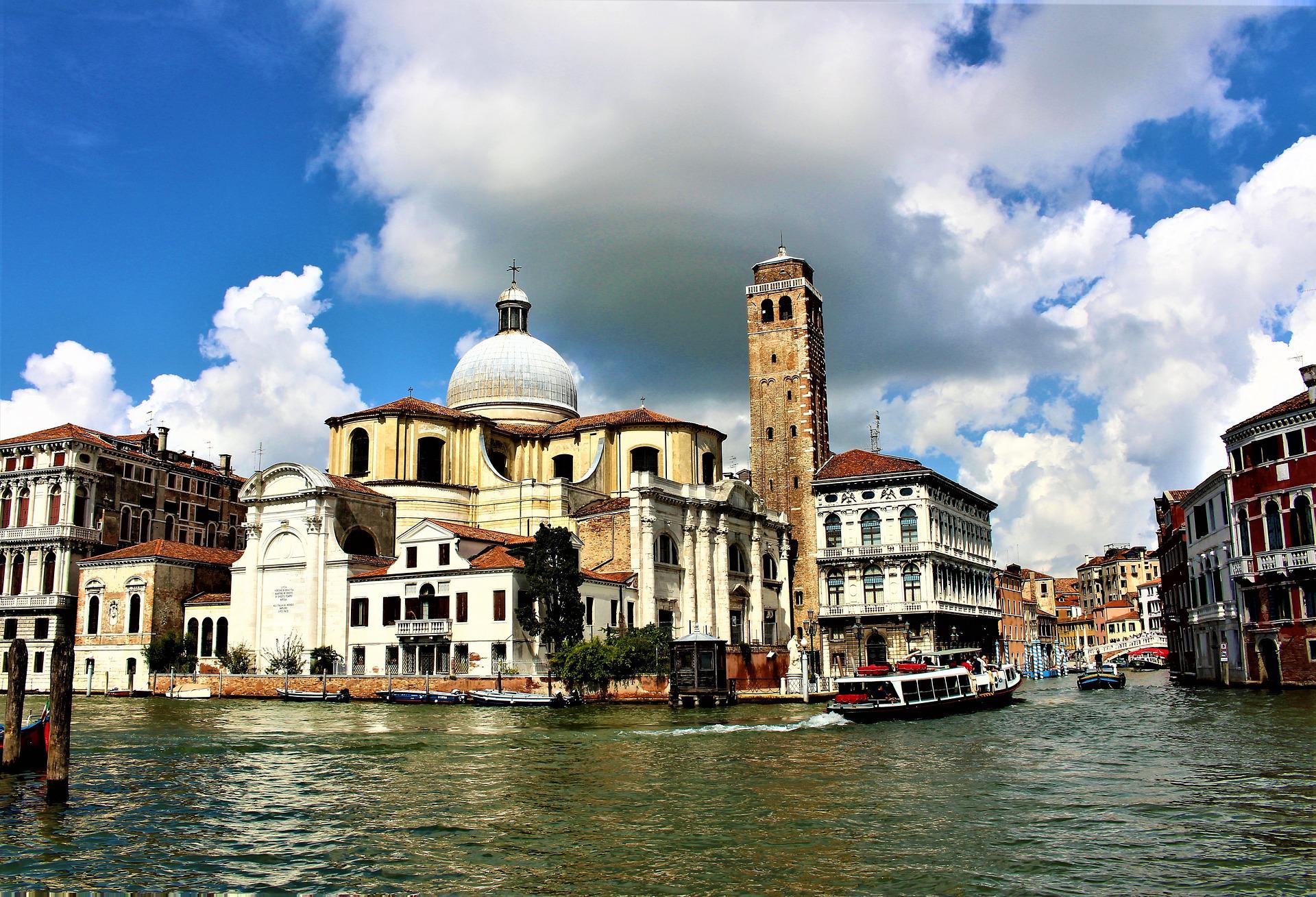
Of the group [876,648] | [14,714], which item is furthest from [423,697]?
[876,648]

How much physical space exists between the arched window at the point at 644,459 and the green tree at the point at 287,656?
54.6ft

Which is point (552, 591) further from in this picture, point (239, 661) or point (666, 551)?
point (239, 661)

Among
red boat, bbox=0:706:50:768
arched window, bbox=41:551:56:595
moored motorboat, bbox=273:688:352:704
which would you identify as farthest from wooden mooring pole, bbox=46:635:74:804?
arched window, bbox=41:551:56:595

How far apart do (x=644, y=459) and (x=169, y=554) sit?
21.0 metres

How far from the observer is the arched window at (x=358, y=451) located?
167 ft

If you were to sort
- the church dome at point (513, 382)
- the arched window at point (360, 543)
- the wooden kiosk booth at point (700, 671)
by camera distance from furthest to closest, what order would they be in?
the church dome at point (513, 382), the arched window at point (360, 543), the wooden kiosk booth at point (700, 671)

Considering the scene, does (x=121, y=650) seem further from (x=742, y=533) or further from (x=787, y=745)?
(x=787, y=745)

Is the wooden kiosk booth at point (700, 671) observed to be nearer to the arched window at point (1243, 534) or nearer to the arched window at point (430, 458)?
the arched window at point (1243, 534)

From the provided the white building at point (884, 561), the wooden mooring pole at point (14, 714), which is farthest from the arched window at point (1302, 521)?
the wooden mooring pole at point (14, 714)

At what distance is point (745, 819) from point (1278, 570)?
26.7m

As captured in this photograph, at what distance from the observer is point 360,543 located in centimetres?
4744

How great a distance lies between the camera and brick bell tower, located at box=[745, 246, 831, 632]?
53.6 m

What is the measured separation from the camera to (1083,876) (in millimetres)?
11602

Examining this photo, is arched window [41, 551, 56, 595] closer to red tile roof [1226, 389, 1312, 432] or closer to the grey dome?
the grey dome
